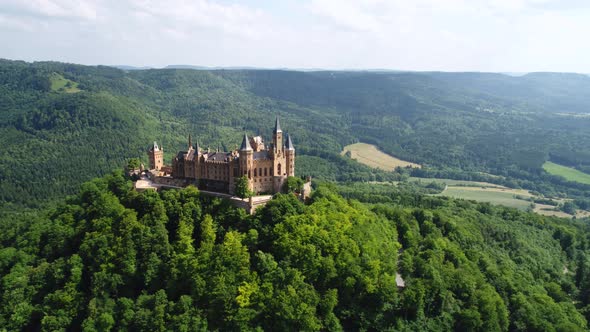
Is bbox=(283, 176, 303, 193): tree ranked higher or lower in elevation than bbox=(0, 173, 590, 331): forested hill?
higher

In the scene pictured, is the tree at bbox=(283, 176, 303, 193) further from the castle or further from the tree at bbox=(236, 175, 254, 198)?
the tree at bbox=(236, 175, 254, 198)

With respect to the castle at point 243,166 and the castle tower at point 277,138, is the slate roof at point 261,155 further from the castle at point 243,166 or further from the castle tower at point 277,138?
the castle tower at point 277,138

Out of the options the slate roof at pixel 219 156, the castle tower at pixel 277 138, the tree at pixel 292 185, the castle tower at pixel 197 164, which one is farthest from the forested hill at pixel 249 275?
the castle tower at pixel 277 138

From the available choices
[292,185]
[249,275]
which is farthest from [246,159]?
[249,275]

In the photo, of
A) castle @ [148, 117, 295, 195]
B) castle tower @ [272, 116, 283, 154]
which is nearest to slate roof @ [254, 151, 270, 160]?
castle @ [148, 117, 295, 195]

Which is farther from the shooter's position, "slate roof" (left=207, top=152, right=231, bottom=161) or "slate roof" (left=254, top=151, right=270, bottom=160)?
"slate roof" (left=207, top=152, right=231, bottom=161)

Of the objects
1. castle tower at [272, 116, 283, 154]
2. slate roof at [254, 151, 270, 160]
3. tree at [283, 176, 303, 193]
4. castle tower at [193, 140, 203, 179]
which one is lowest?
tree at [283, 176, 303, 193]

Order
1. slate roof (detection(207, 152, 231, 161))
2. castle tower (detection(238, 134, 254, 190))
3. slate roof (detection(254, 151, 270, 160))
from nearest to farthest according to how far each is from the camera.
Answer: castle tower (detection(238, 134, 254, 190))
slate roof (detection(254, 151, 270, 160))
slate roof (detection(207, 152, 231, 161))
